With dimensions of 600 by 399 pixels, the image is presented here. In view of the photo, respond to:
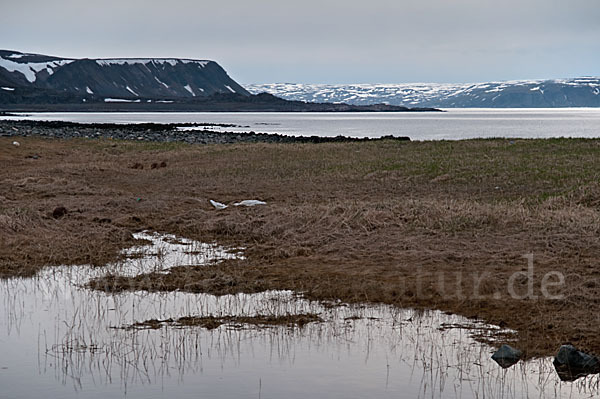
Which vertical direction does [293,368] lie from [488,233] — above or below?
below

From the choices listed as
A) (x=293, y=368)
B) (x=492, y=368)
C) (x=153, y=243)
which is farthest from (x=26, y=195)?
(x=492, y=368)

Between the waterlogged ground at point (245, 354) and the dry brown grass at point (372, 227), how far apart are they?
0.70 meters

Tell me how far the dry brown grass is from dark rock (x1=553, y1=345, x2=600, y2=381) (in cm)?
43

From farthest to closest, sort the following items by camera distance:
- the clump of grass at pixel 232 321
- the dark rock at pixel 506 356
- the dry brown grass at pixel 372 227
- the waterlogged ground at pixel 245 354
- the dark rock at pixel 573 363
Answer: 1. the dry brown grass at pixel 372 227
2. the clump of grass at pixel 232 321
3. the dark rock at pixel 506 356
4. the dark rock at pixel 573 363
5. the waterlogged ground at pixel 245 354

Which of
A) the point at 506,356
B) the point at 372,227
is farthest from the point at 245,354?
the point at 372,227

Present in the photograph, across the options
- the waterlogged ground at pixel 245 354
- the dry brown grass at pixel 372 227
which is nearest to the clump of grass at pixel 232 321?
the waterlogged ground at pixel 245 354

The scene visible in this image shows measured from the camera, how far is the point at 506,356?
26.8 ft

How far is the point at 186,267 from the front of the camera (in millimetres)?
12789

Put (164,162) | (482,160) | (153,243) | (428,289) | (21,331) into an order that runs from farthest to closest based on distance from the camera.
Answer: (164,162) → (482,160) → (153,243) → (428,289) → (21,331)

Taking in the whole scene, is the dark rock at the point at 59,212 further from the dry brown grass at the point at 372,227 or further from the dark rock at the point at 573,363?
the dark rock at the point at 573,363

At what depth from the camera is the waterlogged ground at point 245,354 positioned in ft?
25.1

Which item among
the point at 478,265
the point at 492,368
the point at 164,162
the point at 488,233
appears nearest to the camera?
the point at 492,368

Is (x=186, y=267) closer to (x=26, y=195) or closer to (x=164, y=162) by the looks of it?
(x=26, y=195)

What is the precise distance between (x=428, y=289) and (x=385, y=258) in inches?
80.7
